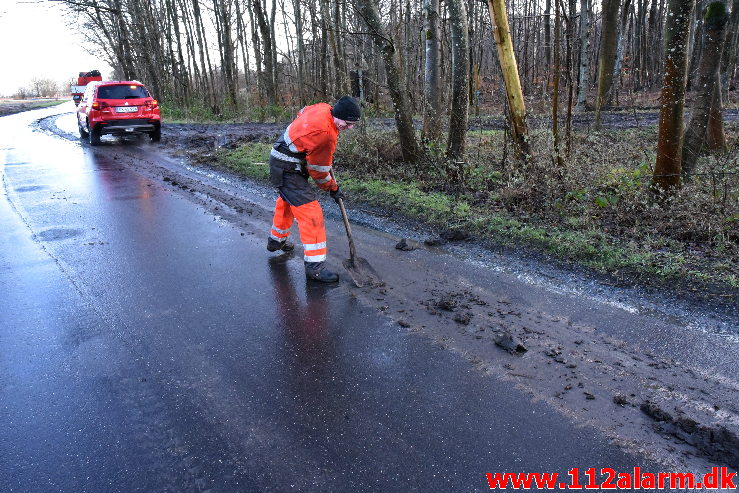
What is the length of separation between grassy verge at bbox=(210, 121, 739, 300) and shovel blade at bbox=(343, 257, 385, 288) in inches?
64.6

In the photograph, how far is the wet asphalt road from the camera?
100 inches

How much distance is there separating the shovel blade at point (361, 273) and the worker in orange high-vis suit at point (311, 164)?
0.20 metres

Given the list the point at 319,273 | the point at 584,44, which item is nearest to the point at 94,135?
the point at 319,273

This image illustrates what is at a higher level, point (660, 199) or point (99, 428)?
point (660, 199)

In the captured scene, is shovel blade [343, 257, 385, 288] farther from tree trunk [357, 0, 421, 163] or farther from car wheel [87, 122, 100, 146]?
car wheel [87, 122, 100, 146]

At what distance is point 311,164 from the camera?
5.22 metres

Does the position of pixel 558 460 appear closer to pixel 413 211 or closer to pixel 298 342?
pixel 298 342

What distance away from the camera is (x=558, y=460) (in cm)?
256

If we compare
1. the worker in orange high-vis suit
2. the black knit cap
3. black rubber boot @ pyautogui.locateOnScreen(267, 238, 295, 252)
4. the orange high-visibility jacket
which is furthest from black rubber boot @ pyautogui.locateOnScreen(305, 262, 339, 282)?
the black knit cap

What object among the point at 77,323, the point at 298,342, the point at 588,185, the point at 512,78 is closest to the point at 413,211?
the point at 588,185

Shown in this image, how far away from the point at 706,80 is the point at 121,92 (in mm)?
15487

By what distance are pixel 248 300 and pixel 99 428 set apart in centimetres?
191

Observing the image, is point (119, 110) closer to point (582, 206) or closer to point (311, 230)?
point (311, 230)

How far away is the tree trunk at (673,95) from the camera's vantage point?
6073 mm
